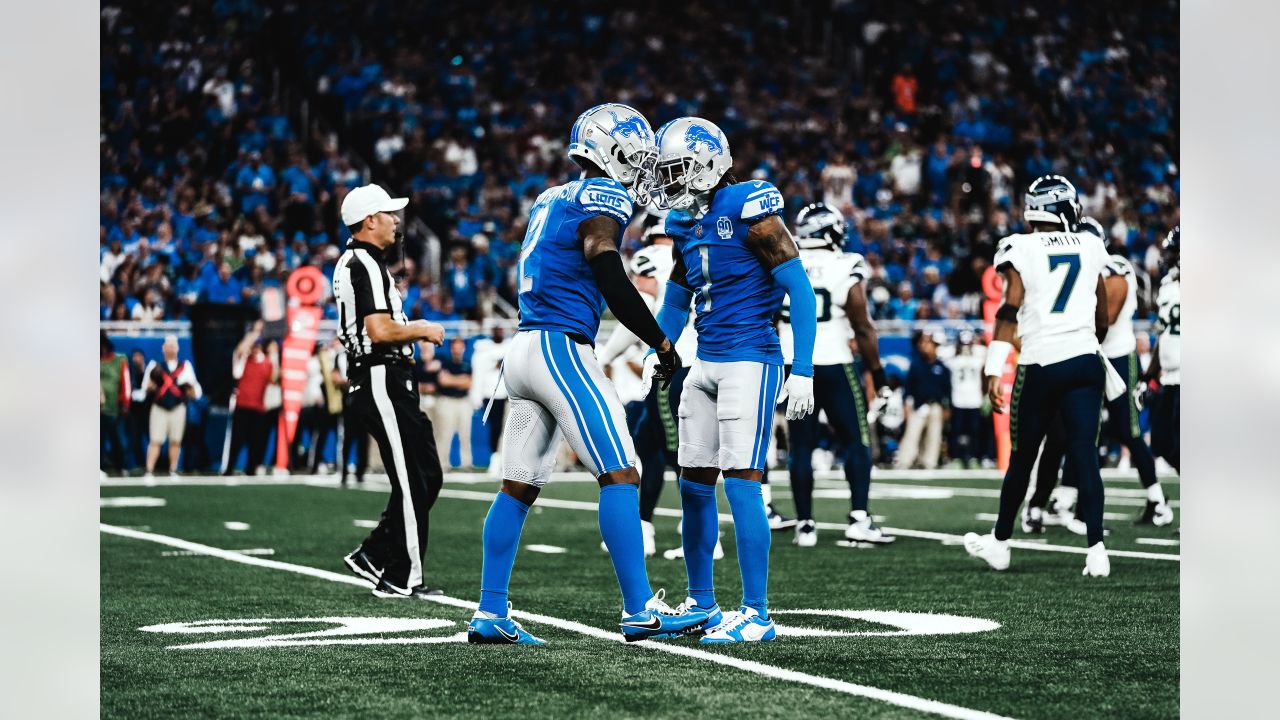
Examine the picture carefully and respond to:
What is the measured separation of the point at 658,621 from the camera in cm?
588

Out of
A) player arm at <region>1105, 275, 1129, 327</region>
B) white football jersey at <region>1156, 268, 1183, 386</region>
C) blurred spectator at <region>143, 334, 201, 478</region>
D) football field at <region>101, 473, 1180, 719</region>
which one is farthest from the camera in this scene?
blurred spectator at <region>143, 334, 201, 478</region>

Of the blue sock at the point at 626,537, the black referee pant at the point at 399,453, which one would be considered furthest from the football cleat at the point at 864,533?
the blue sock at the point at 626,537

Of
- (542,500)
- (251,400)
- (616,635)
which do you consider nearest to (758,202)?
(616,635)

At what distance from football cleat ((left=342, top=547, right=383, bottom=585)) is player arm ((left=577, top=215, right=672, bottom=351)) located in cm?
254

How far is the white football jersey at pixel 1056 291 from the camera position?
323 inches

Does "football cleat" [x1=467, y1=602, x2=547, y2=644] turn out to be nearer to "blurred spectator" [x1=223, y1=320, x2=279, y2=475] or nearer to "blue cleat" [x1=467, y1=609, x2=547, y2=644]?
"blue cleat" [x1=467, y1=609, x2=547, y2=644]

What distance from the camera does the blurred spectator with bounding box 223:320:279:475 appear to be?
19000 millimetres

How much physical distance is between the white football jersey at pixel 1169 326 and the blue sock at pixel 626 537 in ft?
22.5

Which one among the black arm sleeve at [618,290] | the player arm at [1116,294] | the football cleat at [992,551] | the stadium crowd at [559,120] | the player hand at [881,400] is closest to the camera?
the black arm sleeve at [618,290]

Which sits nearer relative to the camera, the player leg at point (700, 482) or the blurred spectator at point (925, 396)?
the player leg at point (700, 482)

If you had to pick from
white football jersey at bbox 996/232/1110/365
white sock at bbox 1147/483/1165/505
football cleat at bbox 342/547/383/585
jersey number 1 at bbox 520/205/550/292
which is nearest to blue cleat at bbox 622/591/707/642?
jersey number 1 at bbox 520/205/550/292

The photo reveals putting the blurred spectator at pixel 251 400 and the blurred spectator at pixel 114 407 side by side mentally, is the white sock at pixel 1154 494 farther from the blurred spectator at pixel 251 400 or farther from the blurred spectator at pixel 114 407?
the blurred spectator at pixel 114 407

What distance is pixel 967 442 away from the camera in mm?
20562

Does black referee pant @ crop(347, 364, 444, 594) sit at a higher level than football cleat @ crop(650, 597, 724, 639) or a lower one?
higher
